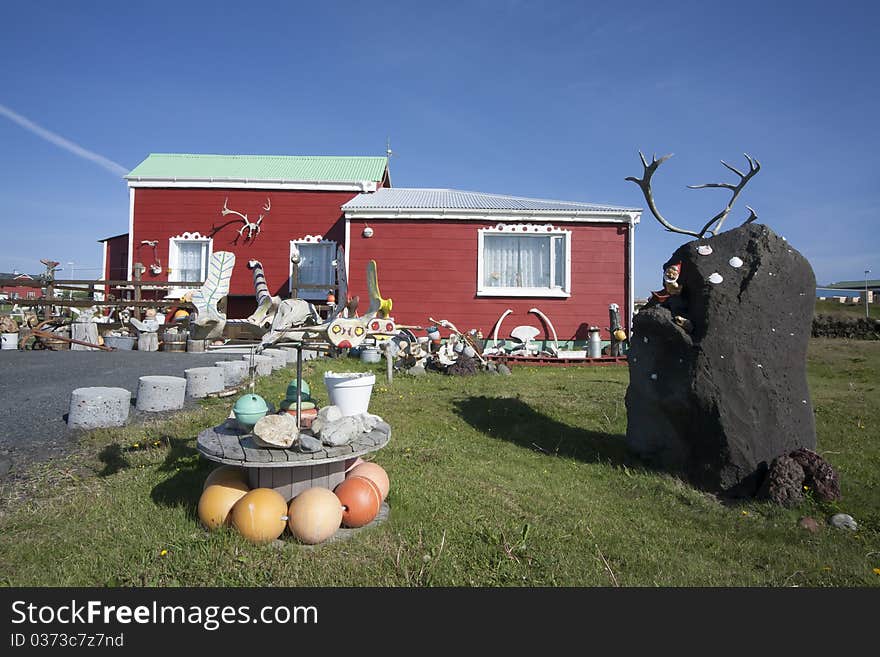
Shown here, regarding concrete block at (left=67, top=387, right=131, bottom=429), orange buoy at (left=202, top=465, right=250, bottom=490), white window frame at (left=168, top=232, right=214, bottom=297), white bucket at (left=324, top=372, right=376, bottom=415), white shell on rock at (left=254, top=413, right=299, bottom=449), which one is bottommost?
orange buoy at (left=202, top=465, right=250, bottom=490)

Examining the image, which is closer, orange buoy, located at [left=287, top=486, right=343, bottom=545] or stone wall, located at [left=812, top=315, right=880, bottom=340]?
orange buoy, located at [left=287, top=486, right=343, bottom=545]

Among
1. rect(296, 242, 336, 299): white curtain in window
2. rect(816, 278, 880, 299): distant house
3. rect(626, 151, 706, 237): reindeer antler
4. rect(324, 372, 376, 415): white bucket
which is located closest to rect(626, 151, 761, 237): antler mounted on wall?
rect(626, 151, 706, 237): reindeer antler

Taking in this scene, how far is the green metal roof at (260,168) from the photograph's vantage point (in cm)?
1552

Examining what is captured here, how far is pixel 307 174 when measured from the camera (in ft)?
53.2

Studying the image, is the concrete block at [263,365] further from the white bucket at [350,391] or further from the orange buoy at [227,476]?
the orange buoy at [227,476]

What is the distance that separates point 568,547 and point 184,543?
249cm

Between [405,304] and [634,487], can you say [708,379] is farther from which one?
[405,304]

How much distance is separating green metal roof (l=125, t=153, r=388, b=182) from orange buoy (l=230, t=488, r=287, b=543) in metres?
13.4

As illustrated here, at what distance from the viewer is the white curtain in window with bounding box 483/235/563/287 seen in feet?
44.2

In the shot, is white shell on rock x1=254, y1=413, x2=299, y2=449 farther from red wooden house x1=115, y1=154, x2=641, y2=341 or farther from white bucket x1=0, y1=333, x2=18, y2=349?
white bucket x1=0, y1=333, x2=18, y2=349

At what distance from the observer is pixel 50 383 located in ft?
24.6

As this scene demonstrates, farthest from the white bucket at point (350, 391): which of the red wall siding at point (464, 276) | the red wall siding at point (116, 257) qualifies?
the red wall siding at point (116, 257)

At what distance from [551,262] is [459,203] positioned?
9.75 ft
